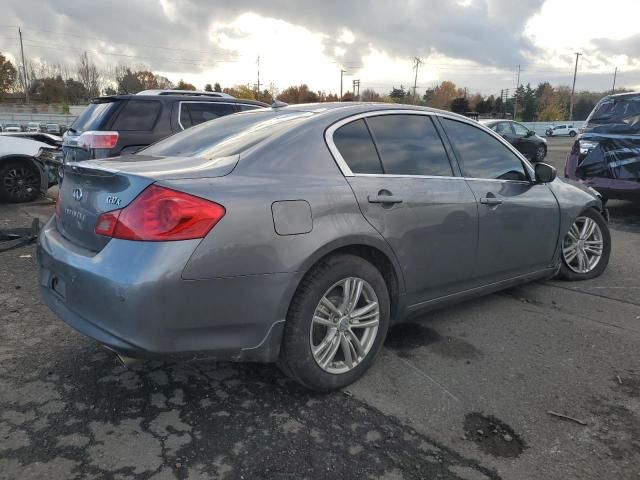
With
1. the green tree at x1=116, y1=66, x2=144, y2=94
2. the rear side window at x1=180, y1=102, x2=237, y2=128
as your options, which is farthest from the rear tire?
the green tree at x1=116, y1=66, x2=144, y2=94

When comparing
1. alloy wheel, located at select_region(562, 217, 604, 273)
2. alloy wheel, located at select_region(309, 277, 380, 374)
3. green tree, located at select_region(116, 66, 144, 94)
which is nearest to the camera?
alloy wheel, located at select_region(309, 277, 380, 374)

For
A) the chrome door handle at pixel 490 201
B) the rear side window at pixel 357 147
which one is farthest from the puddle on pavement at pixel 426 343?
the rear side window at pixel 357 147

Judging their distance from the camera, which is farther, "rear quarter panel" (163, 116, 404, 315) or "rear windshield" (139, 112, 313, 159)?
"rear windshield" (139, 112, 313, 159)

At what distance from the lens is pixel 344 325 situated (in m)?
2.95

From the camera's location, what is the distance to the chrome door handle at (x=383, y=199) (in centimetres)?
302

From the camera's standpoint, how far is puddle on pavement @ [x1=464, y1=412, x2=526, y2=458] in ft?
8.05

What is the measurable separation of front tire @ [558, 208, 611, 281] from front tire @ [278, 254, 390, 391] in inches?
99.0

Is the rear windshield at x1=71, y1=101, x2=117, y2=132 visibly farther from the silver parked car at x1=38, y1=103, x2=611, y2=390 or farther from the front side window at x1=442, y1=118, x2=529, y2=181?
the front side window at x1=442, y1=118, x2=529, y2=181

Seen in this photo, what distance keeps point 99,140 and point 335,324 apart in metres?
5.78

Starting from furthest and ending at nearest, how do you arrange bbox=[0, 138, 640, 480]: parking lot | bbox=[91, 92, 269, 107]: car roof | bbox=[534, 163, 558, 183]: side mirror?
1. bbox=[91, 92, 269, 107]: car roof
2. bbox=[534, 163, 558, 183]: side mirror
3. bbox=[0, 138, 640, 480]: parking lot

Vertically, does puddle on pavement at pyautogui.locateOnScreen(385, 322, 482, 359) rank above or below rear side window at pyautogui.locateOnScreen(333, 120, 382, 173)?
below

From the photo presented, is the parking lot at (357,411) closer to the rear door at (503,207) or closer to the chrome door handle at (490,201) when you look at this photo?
the rear door at (503,207)

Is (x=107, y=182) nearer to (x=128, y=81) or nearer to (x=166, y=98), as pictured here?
(x=166, y=98)

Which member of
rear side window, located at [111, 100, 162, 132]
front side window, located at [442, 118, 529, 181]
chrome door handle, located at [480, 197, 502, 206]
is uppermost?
rear side window, located at [111, 100, 162, 132]
